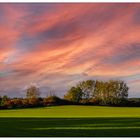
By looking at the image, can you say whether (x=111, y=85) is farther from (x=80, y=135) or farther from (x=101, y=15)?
(x=80, y=135)

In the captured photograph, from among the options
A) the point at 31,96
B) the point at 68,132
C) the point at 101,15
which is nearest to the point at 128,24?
the point at 101,15

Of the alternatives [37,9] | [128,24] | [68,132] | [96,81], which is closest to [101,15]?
[128,24]

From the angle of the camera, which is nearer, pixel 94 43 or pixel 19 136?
pixel 19 136

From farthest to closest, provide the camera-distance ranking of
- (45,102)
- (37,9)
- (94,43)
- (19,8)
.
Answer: (45,102)
(94,43)
(37,9)
(19,8)

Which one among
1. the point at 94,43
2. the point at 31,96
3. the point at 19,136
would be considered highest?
the point at 94,43

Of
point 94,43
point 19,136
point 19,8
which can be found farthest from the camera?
point 94,43

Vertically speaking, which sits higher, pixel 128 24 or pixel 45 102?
pixel 128 24

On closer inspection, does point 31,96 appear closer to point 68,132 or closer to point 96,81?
point 96,81

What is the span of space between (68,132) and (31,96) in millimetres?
13794

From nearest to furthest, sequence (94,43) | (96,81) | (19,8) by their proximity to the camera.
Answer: (19,8) → (94,43) → (96,81)

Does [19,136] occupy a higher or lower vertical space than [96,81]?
lower

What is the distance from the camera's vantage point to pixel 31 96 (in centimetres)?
2814

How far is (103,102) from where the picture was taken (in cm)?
3106

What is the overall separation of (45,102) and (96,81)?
15.7 ft
